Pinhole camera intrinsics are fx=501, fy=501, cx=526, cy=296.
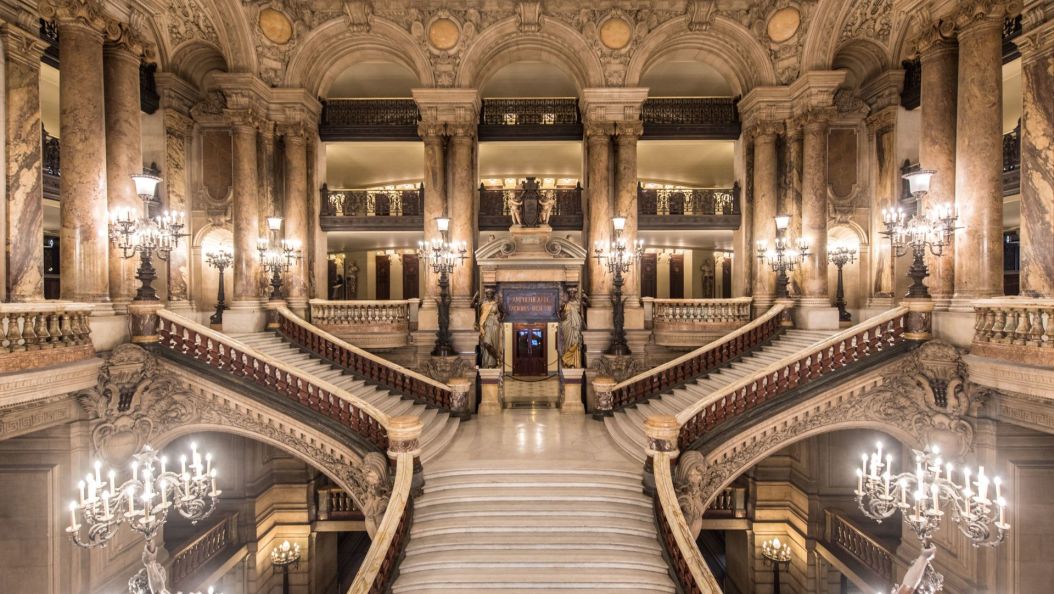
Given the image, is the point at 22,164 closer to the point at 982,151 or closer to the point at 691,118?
the point at 691,118

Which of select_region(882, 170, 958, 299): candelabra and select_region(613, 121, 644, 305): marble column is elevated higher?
select_region(613, 121, 644, 305): marble column

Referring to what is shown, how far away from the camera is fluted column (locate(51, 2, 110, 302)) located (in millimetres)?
8914

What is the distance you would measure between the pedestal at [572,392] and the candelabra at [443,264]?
3132 mm

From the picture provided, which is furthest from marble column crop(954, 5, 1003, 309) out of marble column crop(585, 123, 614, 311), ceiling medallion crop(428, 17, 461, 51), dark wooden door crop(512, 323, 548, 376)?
dark wooden door crop(512, 323, 548, 376)

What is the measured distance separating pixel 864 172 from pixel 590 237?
8.21 meters

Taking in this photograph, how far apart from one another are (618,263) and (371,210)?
7878 millimetres

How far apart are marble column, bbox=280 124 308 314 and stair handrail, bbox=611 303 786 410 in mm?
9083

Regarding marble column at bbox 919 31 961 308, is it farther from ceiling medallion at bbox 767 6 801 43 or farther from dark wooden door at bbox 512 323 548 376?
dark wooden door at bbox 512 323 548 376

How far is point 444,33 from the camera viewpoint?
13.9m

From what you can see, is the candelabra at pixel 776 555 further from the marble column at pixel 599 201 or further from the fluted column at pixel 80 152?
the fluted column at pixel 80 152

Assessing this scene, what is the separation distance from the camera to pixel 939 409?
8.42m

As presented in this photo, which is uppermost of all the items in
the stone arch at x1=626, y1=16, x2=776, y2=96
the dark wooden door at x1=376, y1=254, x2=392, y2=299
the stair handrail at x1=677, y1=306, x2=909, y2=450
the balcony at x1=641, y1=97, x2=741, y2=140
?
the stone arch at x1=626, y1=16, x2=776, y2=96

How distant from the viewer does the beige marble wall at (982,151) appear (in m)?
8.62

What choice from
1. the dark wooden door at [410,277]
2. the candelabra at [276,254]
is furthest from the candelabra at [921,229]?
the dark wooden door at [410,277]
